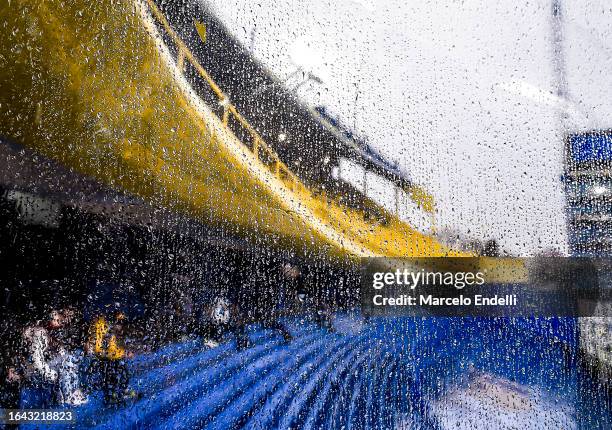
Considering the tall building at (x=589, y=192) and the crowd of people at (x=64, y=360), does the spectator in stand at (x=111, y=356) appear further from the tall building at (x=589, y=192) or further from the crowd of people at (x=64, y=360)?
the tall building at (x=589, y=192)

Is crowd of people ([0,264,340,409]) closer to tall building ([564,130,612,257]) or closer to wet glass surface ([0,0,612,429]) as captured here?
wet glass surface ([0,0,612,429])

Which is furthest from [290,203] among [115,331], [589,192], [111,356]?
[589,192]

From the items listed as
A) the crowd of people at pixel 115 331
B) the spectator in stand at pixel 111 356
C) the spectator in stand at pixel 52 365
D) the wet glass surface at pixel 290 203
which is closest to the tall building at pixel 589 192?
the wet glass surface at pixel 290 203

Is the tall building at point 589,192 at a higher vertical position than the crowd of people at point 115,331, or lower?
higher

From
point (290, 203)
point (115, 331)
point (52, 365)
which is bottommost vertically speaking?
point (52, 365)

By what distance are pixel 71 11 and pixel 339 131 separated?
6.28ft

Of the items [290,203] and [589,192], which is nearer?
[589,192]

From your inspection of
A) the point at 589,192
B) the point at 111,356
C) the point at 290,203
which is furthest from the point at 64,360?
the point at 589,192

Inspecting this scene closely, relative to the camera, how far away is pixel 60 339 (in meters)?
2.64

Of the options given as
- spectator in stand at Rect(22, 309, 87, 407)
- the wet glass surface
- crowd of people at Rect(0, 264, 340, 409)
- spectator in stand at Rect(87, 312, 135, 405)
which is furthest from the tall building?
spectator in stand at Rect(22, 309, 87, 407)

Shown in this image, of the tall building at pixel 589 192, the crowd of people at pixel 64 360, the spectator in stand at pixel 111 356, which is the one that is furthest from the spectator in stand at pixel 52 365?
the tall building at pixel 589 192

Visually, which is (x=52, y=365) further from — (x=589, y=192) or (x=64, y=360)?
(x=589, y=192)

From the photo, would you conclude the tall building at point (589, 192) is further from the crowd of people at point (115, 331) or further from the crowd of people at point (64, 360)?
the crowd of people at point (64, 360)

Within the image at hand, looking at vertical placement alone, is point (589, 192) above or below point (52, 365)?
above
